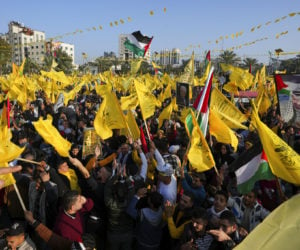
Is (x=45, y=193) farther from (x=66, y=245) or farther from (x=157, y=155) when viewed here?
(x=157, y=155)

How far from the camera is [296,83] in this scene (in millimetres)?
5055

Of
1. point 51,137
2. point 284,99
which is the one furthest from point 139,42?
point 51,137

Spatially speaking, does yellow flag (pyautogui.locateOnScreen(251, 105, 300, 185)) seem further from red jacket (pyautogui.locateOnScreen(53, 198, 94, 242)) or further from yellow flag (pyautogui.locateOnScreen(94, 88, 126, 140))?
yellow flag (pyautogui.locateOnScreen(94, 88, 126, 140))

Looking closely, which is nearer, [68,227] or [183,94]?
[68,227]

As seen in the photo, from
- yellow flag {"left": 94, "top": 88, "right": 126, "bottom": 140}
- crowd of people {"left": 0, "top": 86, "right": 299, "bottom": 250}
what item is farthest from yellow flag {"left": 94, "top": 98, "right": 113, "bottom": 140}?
crowd of people {"left": 0, "top": 86, "right": 299, "bottom": 250}

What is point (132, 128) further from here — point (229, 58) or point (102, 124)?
point (229, 58)

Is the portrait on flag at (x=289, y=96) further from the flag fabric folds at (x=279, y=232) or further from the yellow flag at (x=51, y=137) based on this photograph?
the yellow flag at (x=51, y=137)

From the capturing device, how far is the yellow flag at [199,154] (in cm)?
436

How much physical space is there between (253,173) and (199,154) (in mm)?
995

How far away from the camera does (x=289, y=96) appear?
5102 millimetres

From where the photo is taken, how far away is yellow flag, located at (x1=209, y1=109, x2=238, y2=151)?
17.0 feet

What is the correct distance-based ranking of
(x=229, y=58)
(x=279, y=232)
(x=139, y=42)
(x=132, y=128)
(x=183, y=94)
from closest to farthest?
1. (x=279, y=232)
2. (x=132, y=128)
3. (x=183, y=94)
4. (x=139, y=42)
5. (x=229, y=58)

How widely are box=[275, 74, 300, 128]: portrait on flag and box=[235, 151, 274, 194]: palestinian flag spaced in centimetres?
187

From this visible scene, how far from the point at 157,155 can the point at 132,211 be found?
121 centimetres
